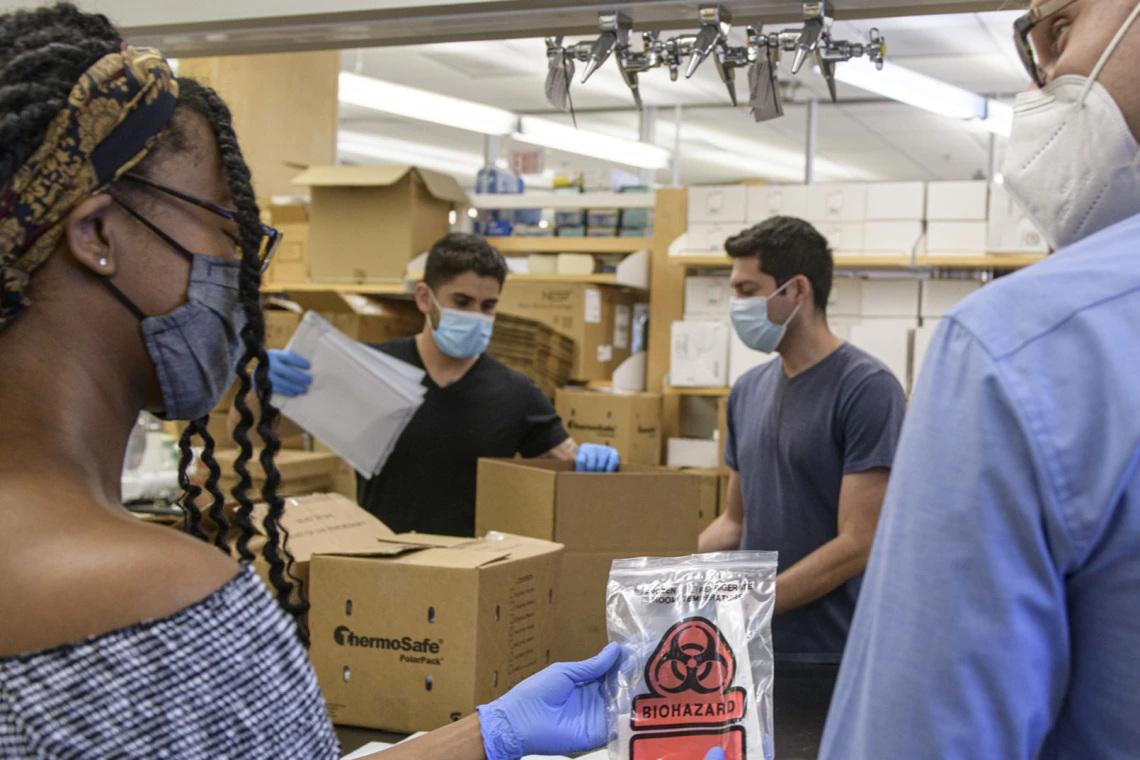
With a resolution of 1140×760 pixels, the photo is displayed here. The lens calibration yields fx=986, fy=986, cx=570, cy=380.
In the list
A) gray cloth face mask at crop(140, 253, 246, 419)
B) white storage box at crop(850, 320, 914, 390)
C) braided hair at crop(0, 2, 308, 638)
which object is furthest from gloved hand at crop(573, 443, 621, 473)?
white storage box at crop(850, 320, 914, 390)

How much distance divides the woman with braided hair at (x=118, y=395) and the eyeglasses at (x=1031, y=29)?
0.79m

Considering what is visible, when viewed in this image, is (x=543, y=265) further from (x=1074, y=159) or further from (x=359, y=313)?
(x=1074, y=159)

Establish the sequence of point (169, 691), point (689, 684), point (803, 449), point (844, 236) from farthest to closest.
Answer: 1. point (844, 236)
2. point (803, 449)
3. point (689, 684)
4. point (169, 691)

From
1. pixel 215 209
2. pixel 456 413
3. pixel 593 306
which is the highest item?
pixel 215 209

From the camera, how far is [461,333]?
9.37ft

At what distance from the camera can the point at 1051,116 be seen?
86cm

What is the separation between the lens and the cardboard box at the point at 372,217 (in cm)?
443

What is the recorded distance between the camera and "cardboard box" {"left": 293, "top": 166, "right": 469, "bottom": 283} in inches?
175

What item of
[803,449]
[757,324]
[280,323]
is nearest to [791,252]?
[757,324]

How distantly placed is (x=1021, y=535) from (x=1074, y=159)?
38 centimetres

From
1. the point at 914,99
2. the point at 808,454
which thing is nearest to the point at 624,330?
the point at 914,99

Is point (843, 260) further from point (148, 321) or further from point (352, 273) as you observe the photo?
point (148, 321)

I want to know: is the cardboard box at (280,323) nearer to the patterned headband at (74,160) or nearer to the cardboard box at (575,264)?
the cardboard box at (575,264)

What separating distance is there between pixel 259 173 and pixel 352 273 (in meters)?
1.02
